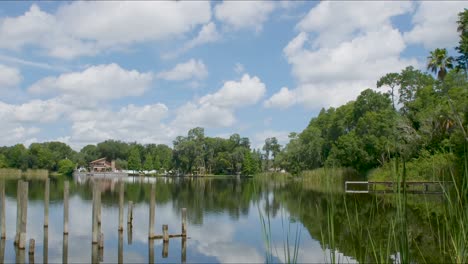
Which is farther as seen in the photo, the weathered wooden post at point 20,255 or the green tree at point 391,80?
the green tree at point 391,80

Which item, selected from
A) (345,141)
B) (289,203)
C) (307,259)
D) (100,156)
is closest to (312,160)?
(345,141)

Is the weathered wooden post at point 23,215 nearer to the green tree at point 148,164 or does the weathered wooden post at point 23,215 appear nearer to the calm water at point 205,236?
the calm water at point 205,236

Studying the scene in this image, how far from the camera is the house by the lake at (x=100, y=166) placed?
477 feet

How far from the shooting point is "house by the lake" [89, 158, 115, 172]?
146 metres

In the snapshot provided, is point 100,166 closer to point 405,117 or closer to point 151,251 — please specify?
point 405,117

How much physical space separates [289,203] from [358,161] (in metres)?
19.0

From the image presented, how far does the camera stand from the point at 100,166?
5807 inches

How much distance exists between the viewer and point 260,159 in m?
118

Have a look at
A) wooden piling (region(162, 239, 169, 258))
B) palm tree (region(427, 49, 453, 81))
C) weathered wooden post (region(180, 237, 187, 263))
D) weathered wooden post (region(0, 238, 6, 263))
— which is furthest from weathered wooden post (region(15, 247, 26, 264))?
palm tree (region(427, 49, 453, 81))

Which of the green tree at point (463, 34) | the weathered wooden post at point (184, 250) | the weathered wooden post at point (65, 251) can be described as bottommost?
the weathered wooden post at point (184, 250)

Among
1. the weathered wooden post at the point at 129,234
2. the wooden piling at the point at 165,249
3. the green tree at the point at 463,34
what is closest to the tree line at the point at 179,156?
the green tree at the point at 463,34

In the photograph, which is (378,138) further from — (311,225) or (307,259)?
(307,259)

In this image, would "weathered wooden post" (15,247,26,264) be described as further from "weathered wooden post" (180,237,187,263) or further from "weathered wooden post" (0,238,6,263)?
"weathered wooden post" (180,237,187,263)

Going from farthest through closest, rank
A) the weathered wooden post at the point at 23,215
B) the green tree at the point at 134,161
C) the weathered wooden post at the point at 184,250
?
the green tree at the point at 134,161 → the weathered wooden post at the point at 184,250 → the weathered wooden post at the point at 23,215
